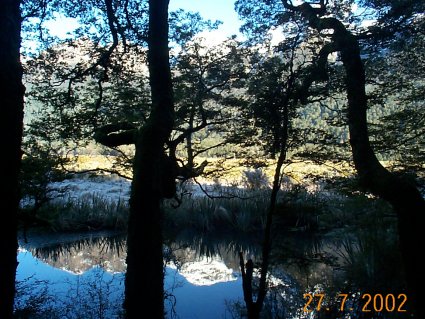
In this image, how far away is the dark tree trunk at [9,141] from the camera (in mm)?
1877

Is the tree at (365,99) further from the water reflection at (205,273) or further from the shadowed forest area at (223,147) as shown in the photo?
the water reflection at (205,273)

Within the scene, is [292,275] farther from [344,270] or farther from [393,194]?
[393,194]

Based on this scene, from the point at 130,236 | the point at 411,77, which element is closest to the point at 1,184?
the point at 130,236

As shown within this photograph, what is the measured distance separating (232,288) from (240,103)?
141 inches

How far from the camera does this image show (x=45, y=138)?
242 inches

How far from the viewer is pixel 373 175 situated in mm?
3684

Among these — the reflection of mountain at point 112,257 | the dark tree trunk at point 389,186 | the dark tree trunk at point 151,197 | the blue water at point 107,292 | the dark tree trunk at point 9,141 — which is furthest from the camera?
the reflection of mountain at point 112,257

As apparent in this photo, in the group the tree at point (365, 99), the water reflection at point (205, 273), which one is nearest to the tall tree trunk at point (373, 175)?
the tree at point (365, 99)

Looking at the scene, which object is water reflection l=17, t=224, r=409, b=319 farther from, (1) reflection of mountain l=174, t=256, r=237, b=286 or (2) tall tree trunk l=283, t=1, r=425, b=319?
(2) tall tree trunk l=283, t=1, r=425, b=319

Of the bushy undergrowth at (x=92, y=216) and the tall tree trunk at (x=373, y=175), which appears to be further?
the bushy undergrowth at (x=92, y=216)

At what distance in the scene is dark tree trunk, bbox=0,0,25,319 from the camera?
1.88m

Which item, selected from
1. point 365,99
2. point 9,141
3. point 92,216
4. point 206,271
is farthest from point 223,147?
point 9,141

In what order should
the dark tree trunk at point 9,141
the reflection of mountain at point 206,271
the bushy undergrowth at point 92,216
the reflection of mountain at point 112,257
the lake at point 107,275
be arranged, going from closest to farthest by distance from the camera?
the dark tree trunk at point 9,141 < the lake at point 107,275 < the reflection of mountain at point 206,271 < the reflection of mountain at point 112,257 < the bushy undergrowth at point 92,216

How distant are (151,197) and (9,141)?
1849mm
